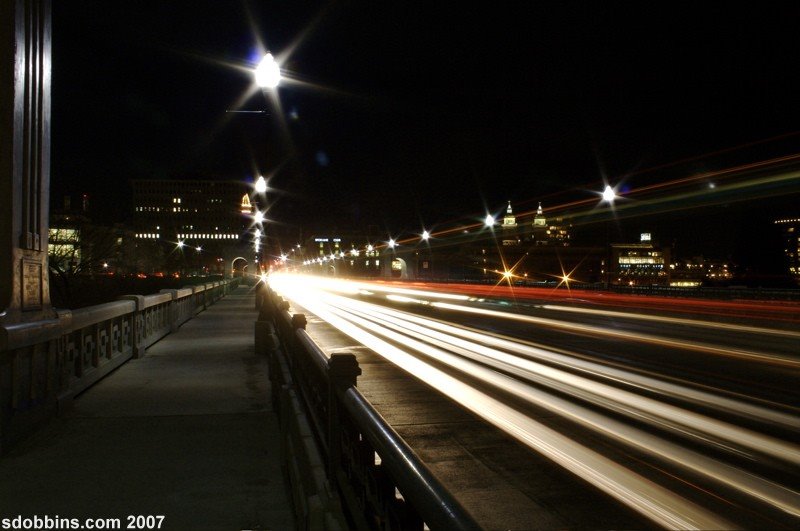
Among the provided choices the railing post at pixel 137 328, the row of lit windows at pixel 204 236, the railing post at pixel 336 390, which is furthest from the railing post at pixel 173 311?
the row of lit windows at pixel 204 236

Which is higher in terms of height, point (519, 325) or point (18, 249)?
point (18, 249)

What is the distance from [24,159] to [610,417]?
25.0 ft

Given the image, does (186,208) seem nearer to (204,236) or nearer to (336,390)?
(204,236)

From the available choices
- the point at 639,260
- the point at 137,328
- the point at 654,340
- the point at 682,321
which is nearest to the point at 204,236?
the point at 639,260

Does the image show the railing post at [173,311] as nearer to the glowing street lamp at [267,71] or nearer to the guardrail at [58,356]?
the guardrail at [58,356]

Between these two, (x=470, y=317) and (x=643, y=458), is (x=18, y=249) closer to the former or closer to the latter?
(x=643, y=458)

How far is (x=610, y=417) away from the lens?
8.57 m

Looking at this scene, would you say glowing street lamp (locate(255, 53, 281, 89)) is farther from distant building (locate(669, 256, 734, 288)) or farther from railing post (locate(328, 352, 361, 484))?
distant building (locate(669, 256, 734, 288))

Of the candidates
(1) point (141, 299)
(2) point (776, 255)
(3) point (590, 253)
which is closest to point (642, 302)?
(1) point (141, 299)

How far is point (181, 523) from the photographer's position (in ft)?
15.9

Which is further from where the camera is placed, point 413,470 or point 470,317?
point 470,317

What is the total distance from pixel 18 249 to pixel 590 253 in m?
126

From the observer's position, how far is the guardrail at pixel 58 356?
6297 mm

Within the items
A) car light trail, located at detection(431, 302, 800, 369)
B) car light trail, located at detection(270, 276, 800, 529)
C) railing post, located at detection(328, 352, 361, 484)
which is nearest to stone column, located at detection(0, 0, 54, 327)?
railing post, located at detection(328, 352, 361, 484)
